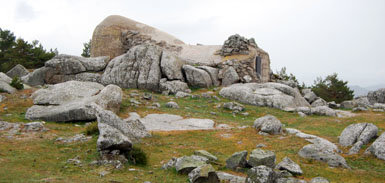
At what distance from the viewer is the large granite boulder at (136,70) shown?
4322 cm

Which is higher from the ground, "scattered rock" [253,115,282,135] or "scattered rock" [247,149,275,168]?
"scattered rock" [253,115,282,135]

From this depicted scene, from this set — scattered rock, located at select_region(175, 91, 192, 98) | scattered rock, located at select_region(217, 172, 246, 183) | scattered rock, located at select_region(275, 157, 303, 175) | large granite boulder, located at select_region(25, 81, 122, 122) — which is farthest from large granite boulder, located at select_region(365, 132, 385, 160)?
scattered rock, located at select_region(175, 91, 192, 98)

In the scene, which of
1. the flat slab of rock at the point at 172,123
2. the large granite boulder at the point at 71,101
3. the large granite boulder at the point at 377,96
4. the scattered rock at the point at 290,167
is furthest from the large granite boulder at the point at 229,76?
the scattered rock at the point at 290,167

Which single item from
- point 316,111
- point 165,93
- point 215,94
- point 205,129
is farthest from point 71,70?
point 316,111

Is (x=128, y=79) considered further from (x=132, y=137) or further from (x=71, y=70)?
(x=132, y=137)

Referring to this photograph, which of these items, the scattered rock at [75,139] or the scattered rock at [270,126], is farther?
the scattered rock at [270,126]

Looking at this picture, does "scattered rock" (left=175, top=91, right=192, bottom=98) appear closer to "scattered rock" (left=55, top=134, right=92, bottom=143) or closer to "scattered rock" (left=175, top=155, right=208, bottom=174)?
"scattered rock" (left=55, top=134, right=92, bottom=143)

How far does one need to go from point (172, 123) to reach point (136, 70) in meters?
18.8

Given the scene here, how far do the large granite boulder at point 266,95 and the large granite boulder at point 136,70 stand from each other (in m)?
10.9

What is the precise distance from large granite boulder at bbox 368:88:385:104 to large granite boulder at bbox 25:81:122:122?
45.4 metres

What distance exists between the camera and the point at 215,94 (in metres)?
43.6

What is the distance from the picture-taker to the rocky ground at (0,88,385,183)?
13.4m

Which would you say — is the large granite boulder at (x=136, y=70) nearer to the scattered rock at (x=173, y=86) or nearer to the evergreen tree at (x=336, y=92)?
the scattered rock at (x=173, y=86)

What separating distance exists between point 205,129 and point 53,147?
13034 millimetres
